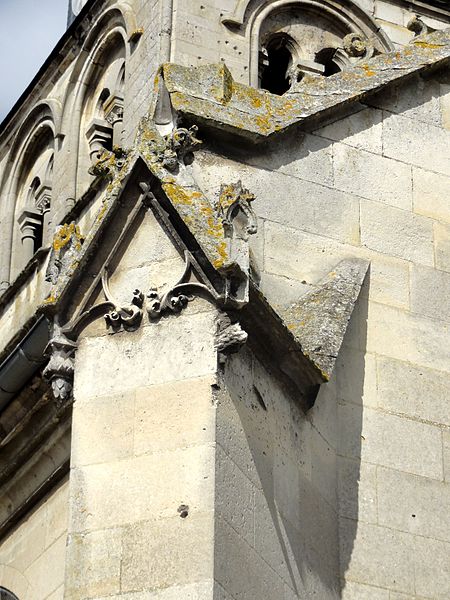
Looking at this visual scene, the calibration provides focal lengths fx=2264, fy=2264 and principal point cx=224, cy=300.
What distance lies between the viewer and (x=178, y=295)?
40.9ft

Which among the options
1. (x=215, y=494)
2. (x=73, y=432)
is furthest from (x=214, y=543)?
(x=73, y=432)

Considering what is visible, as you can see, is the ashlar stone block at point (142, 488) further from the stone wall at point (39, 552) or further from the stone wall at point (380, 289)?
the stone wall at point (39, 552)

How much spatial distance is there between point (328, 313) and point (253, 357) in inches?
39.2

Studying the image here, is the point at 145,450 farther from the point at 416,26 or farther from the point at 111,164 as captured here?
the point at 416,26

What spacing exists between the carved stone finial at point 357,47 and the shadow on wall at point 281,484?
29.3 feet

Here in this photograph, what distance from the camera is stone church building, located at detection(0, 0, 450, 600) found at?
11867 millimetres

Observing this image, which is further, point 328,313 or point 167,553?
point 328,313

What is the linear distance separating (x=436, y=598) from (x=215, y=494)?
6.82 ft

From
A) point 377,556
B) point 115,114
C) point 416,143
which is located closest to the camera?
point 377,556

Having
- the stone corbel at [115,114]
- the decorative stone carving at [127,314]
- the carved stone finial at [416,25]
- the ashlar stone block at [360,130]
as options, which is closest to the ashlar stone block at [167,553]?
the decorative stone carving at [127,314]

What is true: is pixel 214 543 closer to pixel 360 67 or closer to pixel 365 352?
pixel 365 352

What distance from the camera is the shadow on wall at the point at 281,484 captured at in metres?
11.8

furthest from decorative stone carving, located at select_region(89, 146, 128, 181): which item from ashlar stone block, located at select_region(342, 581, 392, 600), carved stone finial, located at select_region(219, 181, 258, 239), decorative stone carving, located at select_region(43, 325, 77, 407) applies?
ashlar stone block, located at select_region(342, 581, 392, 600)

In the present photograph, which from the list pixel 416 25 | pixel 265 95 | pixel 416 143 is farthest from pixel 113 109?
pixel 265 95
